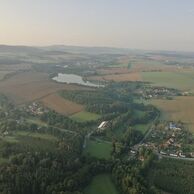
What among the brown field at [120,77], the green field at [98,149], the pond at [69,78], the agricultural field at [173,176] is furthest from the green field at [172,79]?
the agricultural field at [173,176]

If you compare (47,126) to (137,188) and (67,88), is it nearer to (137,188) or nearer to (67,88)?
(137,188)

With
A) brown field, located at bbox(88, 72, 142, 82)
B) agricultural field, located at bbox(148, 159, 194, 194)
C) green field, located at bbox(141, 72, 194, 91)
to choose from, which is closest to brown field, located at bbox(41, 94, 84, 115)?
agricultural field, located at bbox(148, 159, 194, 194)

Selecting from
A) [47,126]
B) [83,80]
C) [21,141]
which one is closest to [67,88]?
[83,80]

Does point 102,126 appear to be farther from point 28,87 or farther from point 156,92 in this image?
point 156,92

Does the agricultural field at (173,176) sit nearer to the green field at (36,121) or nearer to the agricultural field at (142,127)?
the agricultural field at (142,127)

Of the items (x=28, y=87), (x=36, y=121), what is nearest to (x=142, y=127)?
(x=36, y=121)

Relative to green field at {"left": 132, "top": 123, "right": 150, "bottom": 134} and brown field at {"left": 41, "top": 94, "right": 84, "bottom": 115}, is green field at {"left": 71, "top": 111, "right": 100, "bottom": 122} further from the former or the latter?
green field at {"left": 132, "top": 123, "right": 150, "bottom": 134}
